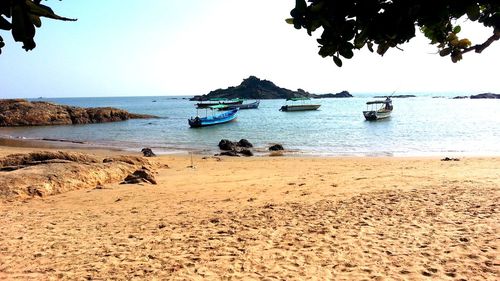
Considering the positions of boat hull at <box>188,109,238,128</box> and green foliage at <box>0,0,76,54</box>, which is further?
boat hull at <box>188,109,238,128</box>

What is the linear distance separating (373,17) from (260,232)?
570cm

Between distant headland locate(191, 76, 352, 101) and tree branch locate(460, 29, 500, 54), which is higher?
distant headland locate(191, 76, 352, 101)

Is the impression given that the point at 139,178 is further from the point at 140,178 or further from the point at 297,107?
the point at 297,107

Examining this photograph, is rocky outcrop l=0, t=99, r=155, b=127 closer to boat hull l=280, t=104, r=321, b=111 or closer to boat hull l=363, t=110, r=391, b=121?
boat hull l=363, t=110, r=391, b=121

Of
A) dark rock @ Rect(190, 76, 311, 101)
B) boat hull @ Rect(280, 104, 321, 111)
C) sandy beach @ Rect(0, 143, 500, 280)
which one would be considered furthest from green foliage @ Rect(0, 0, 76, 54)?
dark rock @ Rect(190, 76, 311, 101)

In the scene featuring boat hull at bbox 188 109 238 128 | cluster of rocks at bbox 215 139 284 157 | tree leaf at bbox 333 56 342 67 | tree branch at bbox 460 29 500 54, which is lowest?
cluster of rocks at bbox 215 139 284 157

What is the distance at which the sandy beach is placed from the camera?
5.64 m

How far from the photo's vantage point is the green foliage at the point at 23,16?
1773mm

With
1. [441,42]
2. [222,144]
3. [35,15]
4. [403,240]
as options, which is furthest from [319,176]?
[222,144]

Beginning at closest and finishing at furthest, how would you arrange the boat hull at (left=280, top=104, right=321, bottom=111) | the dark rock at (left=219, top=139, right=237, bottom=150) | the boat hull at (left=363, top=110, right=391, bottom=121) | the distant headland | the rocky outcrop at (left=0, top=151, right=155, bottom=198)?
the rocky outcrop at (left=0, top=151, right=155, bottom=198) < the dark rock at (left=219, top=139, right=237, bottom=150) < the boat hull at (left=363, top=110, right=391, bottom=121) < the boat hull at (left=280, top=104, right=321, bottom=111) < the distant headland

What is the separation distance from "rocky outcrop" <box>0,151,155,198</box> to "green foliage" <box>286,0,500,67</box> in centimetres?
993

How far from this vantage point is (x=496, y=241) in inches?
253

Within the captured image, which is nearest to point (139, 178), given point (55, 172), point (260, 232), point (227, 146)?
point (55, 172)

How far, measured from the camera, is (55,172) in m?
11.5
